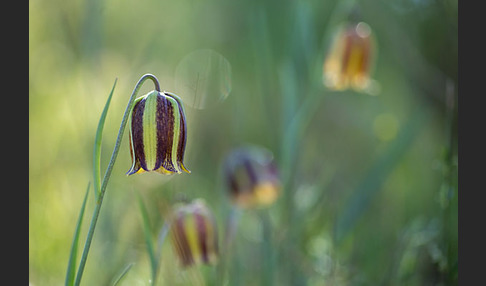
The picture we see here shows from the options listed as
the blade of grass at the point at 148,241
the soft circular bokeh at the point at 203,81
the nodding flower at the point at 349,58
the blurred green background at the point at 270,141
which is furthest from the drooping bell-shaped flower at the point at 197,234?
the nodding flower at the point at 349,58

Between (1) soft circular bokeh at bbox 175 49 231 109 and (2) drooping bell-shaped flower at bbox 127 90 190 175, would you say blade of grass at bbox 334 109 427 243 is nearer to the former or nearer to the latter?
(1) soft circular bokeh at bbox 175 49 231 109

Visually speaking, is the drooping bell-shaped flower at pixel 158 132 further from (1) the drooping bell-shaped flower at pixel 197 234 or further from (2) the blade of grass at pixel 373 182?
(2) the blade of grass at pixel 373 182

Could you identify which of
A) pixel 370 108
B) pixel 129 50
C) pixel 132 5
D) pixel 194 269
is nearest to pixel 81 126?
pixel 194 269

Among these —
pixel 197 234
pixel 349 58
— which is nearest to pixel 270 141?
pixel 349 58

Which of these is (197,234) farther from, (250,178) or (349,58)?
(349,58)

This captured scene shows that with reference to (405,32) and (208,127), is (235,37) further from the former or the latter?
(405,32)

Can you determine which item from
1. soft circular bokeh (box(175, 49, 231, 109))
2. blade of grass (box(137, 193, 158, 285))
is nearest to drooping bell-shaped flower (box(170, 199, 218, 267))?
soft circular bokeh (box(175, 49, 231, 109))
